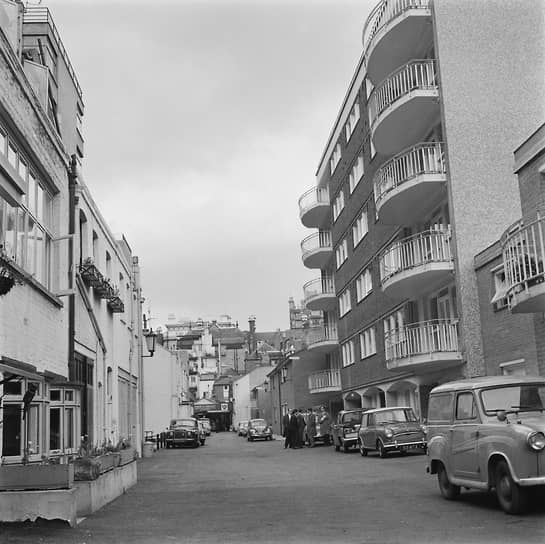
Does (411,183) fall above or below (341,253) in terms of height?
below

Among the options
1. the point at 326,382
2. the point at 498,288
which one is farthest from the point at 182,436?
the point at 498,288

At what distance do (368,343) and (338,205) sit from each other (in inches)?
379

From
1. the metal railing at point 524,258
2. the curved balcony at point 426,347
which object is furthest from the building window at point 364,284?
the metal railing at point 524,258

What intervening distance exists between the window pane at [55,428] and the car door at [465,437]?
7956 millimetres

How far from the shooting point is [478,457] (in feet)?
34.0

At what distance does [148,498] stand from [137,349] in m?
17.1

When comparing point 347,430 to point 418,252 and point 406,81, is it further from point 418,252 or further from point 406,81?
point 406,81

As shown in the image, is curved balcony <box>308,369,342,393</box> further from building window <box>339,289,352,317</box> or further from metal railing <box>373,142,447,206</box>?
metal railing <box>373,142,447,206</box>

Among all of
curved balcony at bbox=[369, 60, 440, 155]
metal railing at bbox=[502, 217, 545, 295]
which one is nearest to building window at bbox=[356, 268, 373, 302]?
curved balcony at bbox=[369, 60, 440, 155]

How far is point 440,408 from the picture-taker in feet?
39.3

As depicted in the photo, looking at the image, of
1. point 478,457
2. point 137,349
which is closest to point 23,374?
point 478,457

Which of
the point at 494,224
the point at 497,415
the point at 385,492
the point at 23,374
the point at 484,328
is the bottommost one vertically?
the point at 385,492

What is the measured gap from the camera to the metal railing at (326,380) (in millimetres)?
41366

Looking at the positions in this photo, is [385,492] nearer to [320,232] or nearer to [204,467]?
[204,467]
